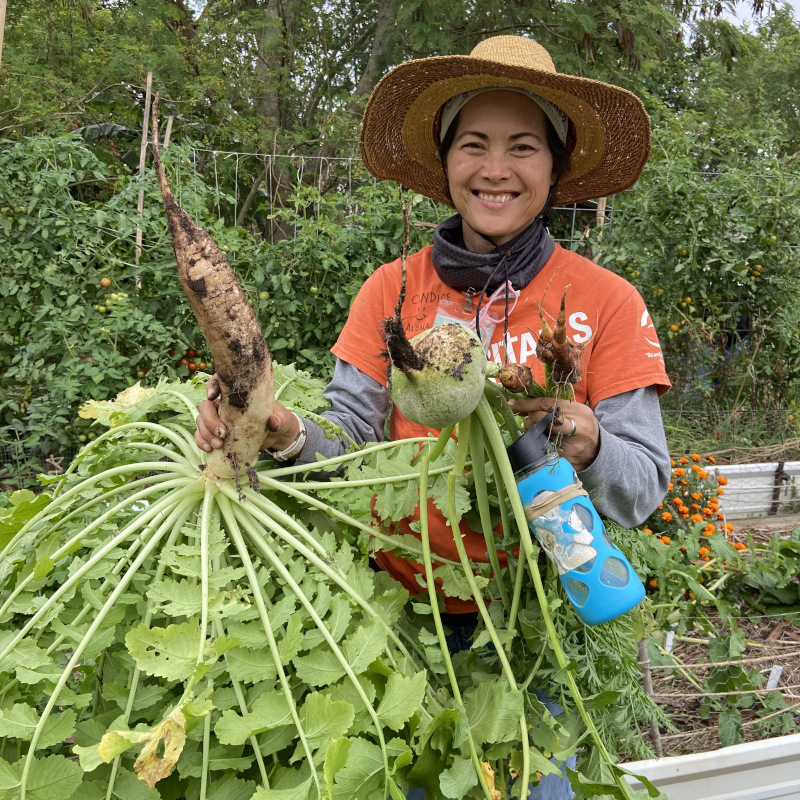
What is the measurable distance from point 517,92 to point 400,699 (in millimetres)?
1195

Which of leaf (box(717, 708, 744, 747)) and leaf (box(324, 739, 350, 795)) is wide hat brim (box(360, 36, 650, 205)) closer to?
leaf (box(324, 739, 350, 795))

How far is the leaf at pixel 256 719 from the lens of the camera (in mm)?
833

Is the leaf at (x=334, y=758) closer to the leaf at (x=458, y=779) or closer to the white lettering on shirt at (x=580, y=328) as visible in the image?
the leaf at (x=458, y=779)

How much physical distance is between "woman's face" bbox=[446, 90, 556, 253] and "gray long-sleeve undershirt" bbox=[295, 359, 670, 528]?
433 millimetres

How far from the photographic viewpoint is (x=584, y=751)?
3.90 ft

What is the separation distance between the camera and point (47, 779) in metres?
0.85

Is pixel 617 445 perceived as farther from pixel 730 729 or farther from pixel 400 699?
pixel 730 729

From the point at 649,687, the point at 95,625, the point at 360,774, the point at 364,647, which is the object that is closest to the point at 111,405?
the point at 95,625

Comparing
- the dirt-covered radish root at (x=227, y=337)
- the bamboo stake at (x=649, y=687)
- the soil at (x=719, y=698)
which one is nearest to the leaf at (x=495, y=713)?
the dirt-covered radish root at (x=227, y=337)

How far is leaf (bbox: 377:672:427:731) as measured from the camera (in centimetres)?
86

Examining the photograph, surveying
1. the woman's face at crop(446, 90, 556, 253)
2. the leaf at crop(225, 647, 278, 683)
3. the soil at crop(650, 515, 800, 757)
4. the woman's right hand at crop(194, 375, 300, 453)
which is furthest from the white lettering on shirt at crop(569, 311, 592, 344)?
the soil at crop(650, 515, 800, 757)

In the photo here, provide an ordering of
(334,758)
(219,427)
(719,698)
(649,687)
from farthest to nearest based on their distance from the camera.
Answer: (719,698)
(649,687)
(219,427)
(334,758)

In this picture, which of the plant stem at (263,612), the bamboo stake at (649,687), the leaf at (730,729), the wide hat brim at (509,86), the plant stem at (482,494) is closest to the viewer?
the plant stem at (263,612)

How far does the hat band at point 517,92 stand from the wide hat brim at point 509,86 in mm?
12
